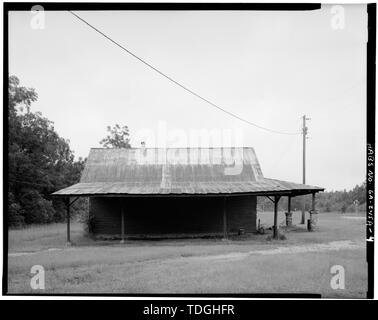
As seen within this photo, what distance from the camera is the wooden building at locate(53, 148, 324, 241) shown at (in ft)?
57.1

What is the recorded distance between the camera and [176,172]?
19.2 metres

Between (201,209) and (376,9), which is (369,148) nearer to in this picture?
(376,9)

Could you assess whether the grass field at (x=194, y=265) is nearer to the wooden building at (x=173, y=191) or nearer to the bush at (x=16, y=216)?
the wooden building at (x=173, y=191)

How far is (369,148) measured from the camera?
6605mm

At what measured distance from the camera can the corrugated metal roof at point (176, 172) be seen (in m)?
17.5

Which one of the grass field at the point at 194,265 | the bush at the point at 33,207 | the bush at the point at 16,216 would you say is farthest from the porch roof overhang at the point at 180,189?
the bush at the point at 33,207

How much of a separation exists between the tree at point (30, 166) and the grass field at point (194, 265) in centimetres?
1137

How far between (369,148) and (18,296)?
659cm

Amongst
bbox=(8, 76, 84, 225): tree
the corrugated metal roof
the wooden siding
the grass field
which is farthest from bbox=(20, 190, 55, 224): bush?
the grass field

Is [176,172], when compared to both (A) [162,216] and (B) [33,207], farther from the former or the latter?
(B) [33,207]

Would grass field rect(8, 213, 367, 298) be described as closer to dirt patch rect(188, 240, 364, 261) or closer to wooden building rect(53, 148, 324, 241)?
dirt patch rect(188, 240, 364, 261)
